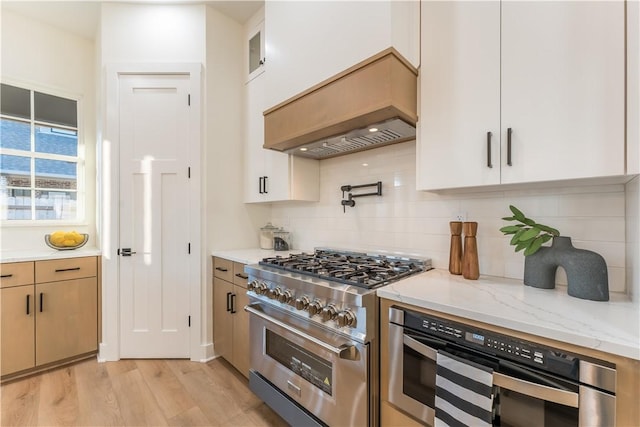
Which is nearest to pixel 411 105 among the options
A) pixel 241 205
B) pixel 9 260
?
pixel 241 205

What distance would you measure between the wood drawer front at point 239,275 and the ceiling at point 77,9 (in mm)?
2292

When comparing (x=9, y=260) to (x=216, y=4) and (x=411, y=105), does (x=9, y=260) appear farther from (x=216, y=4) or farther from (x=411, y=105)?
(x=411, y=105)

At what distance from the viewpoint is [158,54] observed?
99.3 inches

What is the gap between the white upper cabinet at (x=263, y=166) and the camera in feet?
7.56

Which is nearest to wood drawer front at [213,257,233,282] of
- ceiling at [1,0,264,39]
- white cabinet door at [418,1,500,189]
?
white cabinet door at [418,1,500,189]

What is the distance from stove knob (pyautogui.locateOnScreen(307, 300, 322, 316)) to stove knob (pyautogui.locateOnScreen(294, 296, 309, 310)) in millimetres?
28

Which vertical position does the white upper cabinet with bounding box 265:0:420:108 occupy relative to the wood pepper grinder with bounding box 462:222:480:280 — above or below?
above

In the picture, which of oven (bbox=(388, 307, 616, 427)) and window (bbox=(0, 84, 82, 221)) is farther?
window (bbox=(0, 84, 82, 221))

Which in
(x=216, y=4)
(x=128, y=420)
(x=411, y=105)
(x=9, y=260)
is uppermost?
(x=216, y=4)

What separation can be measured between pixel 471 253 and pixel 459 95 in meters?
0.79

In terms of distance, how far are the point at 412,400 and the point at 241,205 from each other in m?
2.16

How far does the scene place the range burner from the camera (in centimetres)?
143

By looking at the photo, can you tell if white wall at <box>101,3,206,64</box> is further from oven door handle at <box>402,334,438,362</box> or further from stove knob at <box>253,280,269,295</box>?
oven door handle at <box>402,334,438,362</box>

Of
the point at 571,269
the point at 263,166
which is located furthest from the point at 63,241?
the point at 571,269
